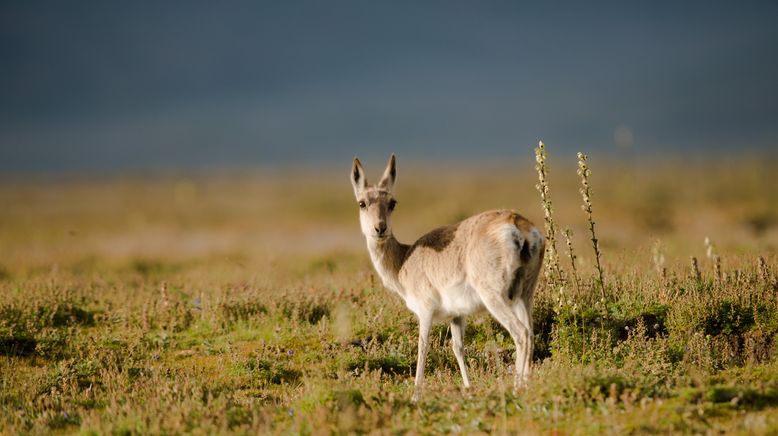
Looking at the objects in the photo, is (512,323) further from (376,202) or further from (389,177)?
(389,177)

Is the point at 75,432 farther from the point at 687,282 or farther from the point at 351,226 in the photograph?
A: the point at 351,226

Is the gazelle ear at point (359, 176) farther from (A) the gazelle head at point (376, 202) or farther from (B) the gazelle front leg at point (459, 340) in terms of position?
(B) the gazelle front leg at point (459, 340)

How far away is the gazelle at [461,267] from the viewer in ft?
28.3

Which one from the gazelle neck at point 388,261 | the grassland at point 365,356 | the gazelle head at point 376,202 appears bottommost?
the grassland at point 365,356

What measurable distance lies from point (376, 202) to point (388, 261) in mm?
916

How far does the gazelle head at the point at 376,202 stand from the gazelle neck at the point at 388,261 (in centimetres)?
14

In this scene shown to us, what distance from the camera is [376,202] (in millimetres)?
10352

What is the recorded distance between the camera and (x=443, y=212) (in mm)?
36156

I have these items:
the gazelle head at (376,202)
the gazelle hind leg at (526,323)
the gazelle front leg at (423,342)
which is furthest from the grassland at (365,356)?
the gazelle head at (376,202)

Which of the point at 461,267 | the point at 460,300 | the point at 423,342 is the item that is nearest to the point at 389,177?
the point at 461,267

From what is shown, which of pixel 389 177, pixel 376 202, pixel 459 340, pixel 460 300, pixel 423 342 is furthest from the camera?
pixel 389 177

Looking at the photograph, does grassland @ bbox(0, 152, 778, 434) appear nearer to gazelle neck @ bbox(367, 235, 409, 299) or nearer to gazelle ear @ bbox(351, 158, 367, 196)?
gazelle neck @ bbox(367, 235, 409, 299)

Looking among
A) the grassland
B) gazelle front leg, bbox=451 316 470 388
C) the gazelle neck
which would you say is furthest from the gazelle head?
the grassland

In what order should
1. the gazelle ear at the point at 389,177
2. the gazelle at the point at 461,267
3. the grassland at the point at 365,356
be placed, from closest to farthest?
1. the grassland at the point at 365,356
2. the gazelle at the point at 461,267
3. the gazelle ear at the point at 389,177
